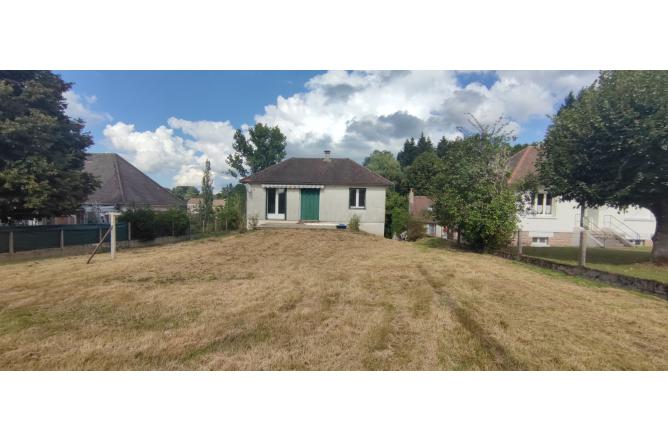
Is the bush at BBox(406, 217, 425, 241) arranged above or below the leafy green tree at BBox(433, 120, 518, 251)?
below

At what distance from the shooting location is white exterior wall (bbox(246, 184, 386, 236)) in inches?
720

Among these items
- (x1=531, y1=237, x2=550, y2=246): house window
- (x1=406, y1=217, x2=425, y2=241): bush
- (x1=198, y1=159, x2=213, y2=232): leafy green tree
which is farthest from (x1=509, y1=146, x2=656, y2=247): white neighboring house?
(x1=198, y1=159, x2=213, y2=232): leafy green tree

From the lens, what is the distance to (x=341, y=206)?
1841 centimetres

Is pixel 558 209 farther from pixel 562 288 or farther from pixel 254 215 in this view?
pixel 254 215

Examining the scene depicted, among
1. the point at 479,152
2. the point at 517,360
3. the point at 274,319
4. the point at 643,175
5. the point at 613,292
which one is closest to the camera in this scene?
the point at 517,360

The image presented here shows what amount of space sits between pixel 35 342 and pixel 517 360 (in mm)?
6265

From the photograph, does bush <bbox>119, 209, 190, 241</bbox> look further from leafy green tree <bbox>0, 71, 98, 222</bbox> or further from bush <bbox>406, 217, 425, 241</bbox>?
bush <bbox>406, 217, 425, 241</bbox>

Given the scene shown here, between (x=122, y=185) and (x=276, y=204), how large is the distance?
11.3 meters

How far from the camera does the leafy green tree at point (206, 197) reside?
18656 millimetres

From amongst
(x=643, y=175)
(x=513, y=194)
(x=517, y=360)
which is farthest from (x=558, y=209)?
(x=517, y=360)

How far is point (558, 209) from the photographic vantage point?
17.7 meters

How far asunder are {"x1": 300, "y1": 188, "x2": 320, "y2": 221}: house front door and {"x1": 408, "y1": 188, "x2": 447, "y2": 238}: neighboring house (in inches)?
305

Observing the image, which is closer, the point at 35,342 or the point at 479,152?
the point at 35,342

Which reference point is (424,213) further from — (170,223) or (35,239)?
(35,239)
